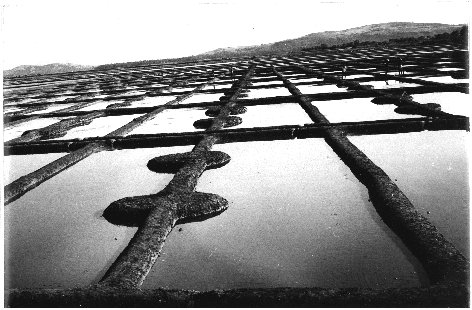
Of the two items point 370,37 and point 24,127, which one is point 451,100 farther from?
point 370,37

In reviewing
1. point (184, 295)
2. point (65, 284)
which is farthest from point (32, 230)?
point (184, 295)

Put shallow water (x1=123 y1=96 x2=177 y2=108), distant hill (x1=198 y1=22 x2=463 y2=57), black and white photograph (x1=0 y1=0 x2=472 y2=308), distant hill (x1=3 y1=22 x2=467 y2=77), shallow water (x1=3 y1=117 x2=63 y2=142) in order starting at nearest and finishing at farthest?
black and white photograph (x1=0 y1=0 x2=472 y2=308)
shallow water (x1=3 y1=117 x2=63 y2=142)
shallow water (x1=123 y1=96 x2=177 y2=108)
distant hill (x1=3 y1=22 x2=467 y2=77)
distant hill (x1=198 y1=22 x2=463 y2=57)

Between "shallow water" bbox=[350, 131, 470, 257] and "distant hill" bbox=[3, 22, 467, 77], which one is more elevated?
"distant hill" bbox=[3, 22, 467, 77]

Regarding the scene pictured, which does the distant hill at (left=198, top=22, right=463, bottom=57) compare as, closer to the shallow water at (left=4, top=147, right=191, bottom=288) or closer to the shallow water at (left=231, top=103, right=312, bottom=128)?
the shallow water at (left=231, top=103, right=312, bottom=128)

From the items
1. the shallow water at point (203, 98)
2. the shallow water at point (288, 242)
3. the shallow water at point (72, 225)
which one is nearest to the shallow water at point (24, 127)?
the shallow water at point (203, 98)

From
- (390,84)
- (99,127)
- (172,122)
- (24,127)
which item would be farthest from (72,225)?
(390,84)

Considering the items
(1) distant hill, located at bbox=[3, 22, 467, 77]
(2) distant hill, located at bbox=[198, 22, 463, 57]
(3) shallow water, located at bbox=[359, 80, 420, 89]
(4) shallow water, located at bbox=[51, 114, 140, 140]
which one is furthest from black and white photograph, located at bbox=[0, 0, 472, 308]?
(2) distant hill, located at bbox=[198, 22, 463, 57]
